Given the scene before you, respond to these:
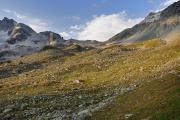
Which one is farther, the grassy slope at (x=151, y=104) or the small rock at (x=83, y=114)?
the small rock at (x=83, y=114)

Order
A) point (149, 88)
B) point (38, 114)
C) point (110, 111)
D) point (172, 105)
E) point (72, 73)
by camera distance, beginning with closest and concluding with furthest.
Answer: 1. point (172, 105)
2. point (110, 111)
3. point (149, 88)
4. point (38, 114)
5. point (72, 73)

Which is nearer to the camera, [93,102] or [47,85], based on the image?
[93,102]

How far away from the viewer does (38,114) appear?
167ft

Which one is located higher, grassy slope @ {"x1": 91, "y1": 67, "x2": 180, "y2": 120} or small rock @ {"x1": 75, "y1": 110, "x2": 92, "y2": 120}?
grassy slope @ {"x1": 91, "y1": 67, "x2": 180, "y2": 120}

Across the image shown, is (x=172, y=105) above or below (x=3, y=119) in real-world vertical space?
above

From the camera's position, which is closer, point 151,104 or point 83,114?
point 151,104

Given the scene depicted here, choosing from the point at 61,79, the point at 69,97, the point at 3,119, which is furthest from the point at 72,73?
the point at 3,119

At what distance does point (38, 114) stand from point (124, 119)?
57.9 feet

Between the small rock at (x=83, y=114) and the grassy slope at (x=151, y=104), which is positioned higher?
the grassy slope at (x=151, y=104)

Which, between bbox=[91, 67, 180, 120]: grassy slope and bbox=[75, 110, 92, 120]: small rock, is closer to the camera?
bbox=[91, 67, 180, 120]: grassy slope

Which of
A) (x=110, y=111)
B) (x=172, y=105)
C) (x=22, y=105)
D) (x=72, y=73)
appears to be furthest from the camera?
(x=72, y=73)

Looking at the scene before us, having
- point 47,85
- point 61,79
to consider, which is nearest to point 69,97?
point 47,85

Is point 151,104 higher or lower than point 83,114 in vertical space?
higher

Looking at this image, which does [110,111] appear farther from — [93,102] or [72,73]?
[72,73]
